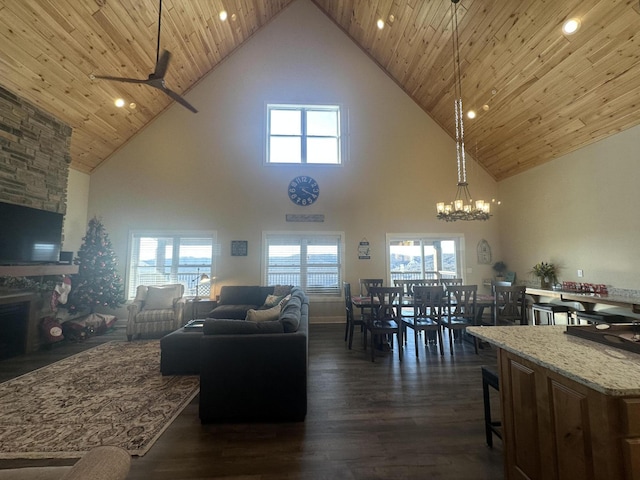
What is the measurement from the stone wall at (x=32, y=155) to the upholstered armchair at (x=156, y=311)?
7.11ft

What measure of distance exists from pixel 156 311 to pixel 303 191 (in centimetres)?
394

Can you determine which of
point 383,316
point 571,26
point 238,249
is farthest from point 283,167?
point 571,26

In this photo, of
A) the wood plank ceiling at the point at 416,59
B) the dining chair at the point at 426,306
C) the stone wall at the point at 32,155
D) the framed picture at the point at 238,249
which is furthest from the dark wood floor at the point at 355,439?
the wood plank ceiling at the point at 416,59

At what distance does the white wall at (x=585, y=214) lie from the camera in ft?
14.0

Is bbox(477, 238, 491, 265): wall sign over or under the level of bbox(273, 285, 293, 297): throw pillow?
over

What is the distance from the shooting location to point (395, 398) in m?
2.96

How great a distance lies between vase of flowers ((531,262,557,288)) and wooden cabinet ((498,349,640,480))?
4.99 meters

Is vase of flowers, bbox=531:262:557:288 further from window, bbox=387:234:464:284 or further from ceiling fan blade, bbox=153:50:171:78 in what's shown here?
ceiling fan blade, bbox=153:50:171:78

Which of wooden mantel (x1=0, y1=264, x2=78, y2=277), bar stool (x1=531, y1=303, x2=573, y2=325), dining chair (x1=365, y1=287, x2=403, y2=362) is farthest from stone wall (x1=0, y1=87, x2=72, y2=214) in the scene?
bar stool (x1=531, y1=303, x2=573, y2=325)

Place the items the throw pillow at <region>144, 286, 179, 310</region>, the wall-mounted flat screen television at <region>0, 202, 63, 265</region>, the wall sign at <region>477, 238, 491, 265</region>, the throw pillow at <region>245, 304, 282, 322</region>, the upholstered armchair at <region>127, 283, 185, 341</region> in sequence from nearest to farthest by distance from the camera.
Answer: the throw pillow at <region>245, 304, 282, 322</region> → the wall-mounted flat screen television at <region>0, 202, 63, 265</region> → the upholstered armchair at <region>127, 283, 185, 341</region> → the throw pillow at <region>144, 286, 179, 310</region> → the wall sign at <region>477, 238, 491, 265</region>

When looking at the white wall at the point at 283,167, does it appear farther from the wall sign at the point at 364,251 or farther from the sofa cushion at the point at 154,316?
the sofa cushion at the point at 154,316

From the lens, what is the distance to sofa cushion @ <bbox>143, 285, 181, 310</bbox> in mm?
5395

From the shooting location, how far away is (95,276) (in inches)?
220

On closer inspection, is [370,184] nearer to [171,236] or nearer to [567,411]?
[171,236]
